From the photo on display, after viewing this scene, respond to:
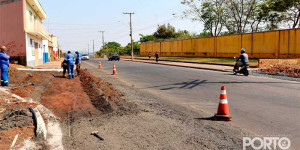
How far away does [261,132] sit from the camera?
17.4 ft

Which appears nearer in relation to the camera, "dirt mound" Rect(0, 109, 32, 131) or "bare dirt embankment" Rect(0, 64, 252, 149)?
"bare dirt embankment" Rect(0, 64, 252, 149)

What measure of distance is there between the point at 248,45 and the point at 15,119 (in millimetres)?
32160

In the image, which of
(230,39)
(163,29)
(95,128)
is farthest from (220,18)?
(95,128)

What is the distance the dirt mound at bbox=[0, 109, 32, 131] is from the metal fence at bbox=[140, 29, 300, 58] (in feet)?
89.8

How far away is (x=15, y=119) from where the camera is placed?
5641mm

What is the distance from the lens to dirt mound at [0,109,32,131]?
5.33 metres

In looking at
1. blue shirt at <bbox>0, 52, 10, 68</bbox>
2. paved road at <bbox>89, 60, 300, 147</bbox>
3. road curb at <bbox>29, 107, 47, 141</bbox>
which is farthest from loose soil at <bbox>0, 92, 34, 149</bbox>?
blue shirt at <bbox>0, 52, 10, 68</bbox>

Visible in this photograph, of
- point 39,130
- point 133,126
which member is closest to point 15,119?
point 39,130

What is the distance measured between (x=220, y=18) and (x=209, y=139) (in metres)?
50.9

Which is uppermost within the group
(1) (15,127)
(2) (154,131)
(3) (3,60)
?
(3) (3,60)

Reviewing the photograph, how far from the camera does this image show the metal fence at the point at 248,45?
92.2 feet

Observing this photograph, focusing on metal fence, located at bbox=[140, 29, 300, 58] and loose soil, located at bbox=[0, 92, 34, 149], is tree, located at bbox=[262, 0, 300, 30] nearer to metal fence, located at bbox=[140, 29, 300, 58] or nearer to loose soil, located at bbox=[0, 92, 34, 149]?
metal fence, located at bbox=[140, 29, 300, 58]

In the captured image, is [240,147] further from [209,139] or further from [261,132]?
[261,132]

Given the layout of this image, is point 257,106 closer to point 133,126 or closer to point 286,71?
point 133,126
